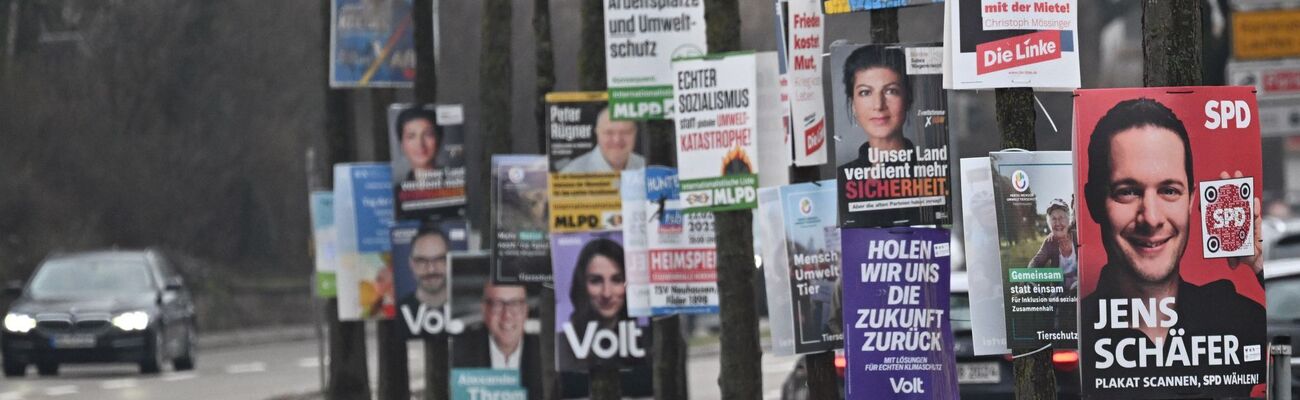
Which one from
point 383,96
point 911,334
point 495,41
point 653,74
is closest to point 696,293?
point 653,74

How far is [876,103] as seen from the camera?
11883 millimetres

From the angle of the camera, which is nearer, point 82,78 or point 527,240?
point 527,240

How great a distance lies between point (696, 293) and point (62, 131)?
30.3 meters

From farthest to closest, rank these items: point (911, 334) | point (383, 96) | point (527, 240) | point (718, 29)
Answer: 1. point (383, 96)
2. point (527, 240)
3. point (718, 29)
4. point (911, 334)

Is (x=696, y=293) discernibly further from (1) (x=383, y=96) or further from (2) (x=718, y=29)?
(1) (x=383, y=96)

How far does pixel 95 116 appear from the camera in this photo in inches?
1788

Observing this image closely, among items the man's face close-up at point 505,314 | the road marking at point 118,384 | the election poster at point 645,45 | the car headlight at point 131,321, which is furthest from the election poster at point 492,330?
the car headlight at point 131,321

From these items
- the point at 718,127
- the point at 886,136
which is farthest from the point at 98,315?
the point at 886,136

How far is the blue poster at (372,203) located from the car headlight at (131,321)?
26.6 feet

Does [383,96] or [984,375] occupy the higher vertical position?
[383,96]

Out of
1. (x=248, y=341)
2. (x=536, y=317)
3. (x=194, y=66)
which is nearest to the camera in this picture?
(x=536, y=317)

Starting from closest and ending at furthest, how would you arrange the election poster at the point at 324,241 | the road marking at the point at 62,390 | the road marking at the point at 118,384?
the election poster at the point at 324,241 < the road marking at the point at 62,390 < the road marking at the point at 118,384

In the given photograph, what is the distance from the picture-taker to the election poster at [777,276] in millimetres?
13430

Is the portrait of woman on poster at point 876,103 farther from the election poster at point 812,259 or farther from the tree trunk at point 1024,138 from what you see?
the election poster at point 812,259
